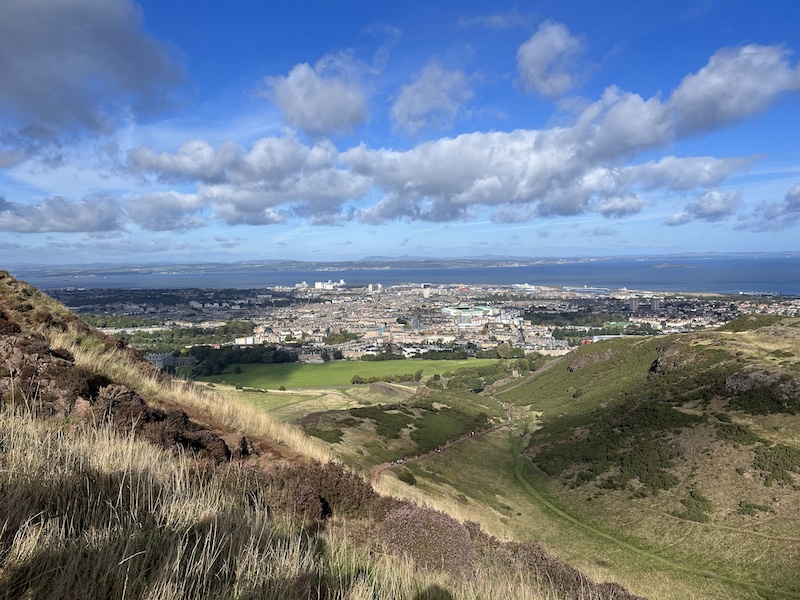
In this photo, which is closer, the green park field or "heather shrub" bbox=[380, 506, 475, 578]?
"heather shrub" bbox=[380, 506, 475, 578]

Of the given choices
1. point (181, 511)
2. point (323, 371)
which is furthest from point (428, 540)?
point (323, 371)

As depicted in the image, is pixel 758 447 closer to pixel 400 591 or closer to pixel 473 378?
pixel 400 591

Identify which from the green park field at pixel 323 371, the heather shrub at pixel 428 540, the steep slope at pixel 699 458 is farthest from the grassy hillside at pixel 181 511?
the green park field at pixel 323 371

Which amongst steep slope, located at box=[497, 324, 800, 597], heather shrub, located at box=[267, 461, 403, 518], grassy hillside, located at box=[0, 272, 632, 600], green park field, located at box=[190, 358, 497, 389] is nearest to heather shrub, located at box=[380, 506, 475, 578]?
grassy hillside, located at box=[0, 272, 632, 600]

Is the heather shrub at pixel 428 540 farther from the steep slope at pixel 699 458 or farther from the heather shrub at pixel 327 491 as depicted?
the steep slope at pixel 699 458

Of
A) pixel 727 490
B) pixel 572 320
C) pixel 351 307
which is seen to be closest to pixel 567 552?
pixel 727 490

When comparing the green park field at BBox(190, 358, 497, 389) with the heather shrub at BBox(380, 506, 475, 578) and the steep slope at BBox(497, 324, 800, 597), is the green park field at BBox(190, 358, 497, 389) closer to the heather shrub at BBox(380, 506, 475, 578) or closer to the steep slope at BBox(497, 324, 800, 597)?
the steep slope at BBox(497, 324, 800, 597)

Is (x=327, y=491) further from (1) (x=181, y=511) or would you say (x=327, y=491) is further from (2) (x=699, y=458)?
(2) (x=699, y=458)

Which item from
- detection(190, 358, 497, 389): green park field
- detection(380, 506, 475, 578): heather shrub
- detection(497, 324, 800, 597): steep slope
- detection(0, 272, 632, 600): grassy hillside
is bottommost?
detection(190, 358, 497, 389): green park field
